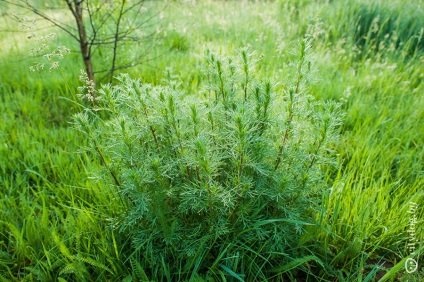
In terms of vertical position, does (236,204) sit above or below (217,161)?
below

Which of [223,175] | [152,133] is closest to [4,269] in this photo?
[152,133]

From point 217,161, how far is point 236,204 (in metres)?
0.23

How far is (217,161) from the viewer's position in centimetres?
164

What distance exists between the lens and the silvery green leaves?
1588mm

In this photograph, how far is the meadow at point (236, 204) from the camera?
175 centimetres

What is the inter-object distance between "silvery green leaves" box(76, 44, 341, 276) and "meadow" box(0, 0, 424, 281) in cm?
3

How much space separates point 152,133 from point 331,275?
1.21 meters

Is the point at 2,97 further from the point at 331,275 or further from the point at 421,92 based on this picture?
the point at 421,92

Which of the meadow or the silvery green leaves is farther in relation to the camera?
the meadow

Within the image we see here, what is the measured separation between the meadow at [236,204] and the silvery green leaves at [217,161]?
32mm

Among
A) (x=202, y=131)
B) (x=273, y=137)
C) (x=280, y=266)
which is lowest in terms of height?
(x=280, y=266)

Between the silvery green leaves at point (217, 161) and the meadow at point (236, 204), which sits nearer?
the silvery green leaves at point (217, 161)

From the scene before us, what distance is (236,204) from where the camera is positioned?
5.42 feet

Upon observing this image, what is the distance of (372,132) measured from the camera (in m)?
2.78
